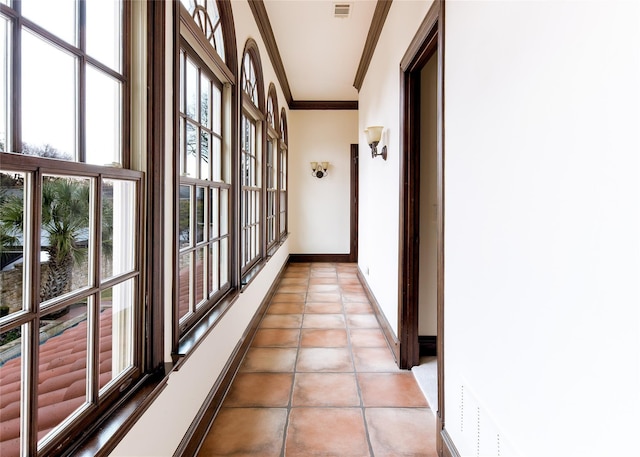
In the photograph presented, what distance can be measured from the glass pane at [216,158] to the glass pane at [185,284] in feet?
2.27

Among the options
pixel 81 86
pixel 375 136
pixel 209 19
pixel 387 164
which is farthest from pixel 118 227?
pixel 375 136

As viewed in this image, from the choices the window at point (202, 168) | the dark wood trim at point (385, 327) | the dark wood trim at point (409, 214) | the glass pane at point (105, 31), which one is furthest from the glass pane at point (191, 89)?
the dark wood trim at point (385, 327)

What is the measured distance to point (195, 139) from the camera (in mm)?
1999

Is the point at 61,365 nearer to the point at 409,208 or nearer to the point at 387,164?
the point at 409,208

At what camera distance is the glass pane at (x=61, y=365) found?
Answer: 913 mm

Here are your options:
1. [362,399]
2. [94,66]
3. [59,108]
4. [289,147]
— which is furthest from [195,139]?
[289,147]

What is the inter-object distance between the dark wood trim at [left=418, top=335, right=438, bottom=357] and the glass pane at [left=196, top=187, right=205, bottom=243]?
1833mm

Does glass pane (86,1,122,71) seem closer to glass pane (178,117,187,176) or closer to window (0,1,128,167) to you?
window (0,1,128,167)

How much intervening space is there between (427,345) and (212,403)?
1658 millimetres

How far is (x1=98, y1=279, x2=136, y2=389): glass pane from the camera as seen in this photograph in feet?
3.89

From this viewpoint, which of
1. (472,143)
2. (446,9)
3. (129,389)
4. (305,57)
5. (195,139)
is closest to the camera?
(129,389)

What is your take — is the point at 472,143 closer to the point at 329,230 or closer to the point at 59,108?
the point at 59,108

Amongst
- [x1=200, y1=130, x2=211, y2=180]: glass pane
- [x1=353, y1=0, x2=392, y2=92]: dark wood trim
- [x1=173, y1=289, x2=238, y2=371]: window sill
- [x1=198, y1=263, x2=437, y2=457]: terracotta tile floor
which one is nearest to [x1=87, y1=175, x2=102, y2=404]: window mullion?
[x1=173, y1=289, x2=238, y2=371]: window sill

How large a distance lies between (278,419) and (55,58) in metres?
1.90
